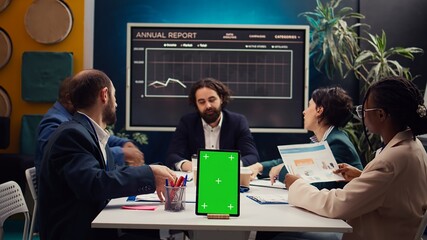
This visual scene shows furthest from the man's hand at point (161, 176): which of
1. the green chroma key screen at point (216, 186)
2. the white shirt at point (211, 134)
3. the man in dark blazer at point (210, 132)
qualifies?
the white shirt at point (211, 134)

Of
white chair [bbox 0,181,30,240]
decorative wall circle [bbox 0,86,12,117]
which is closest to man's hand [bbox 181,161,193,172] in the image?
white chair [bbox 0,181,30,240]

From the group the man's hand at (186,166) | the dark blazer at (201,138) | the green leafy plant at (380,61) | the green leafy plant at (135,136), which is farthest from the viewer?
the green leafy plant at (135,136)

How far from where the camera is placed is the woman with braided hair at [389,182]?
1983 millimetres

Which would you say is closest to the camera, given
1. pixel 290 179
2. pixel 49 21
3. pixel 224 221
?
pixel 224 221

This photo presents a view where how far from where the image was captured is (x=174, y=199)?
2.13m

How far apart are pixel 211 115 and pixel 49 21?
2109 millimetres

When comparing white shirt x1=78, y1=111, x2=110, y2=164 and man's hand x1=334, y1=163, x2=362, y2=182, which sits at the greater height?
white shirt x1=78, y1=111, x2=110, y2=164

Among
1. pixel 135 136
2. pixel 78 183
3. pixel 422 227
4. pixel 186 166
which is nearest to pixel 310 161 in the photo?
pixel 422 227

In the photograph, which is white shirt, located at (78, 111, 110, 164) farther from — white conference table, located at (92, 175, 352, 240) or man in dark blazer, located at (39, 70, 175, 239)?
white conference table, located at (92, 175, 352, 240)

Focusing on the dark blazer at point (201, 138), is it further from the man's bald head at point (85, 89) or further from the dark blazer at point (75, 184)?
the dark blazer at point (75, 184)

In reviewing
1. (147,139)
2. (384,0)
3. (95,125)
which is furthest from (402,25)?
(95,125)

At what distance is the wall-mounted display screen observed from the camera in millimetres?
5355

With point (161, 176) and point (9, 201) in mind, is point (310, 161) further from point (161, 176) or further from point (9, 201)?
point (9, 201)

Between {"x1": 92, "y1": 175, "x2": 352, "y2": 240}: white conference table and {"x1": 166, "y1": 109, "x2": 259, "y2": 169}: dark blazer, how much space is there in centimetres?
205
